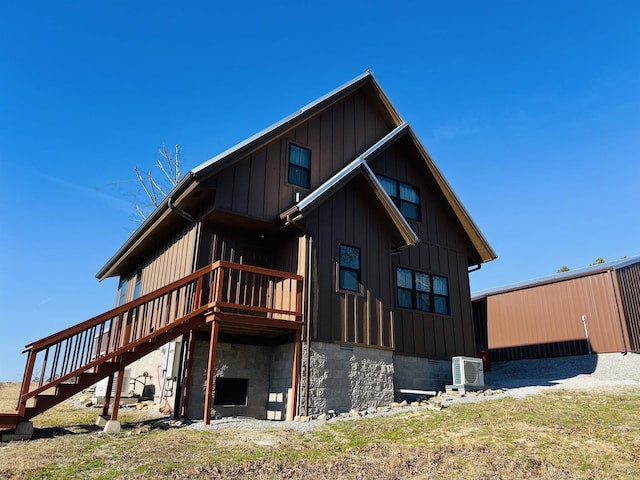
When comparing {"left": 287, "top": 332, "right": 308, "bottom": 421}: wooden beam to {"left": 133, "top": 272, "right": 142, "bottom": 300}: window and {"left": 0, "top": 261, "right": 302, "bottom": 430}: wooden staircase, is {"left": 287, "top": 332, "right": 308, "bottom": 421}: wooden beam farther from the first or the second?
{"left": 133, "top": 272, "right": 142, "bottom": 300}: window

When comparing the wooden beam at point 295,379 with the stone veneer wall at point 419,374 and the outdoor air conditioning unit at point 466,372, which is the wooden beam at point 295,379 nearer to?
the stone veneer wall at point 419,374

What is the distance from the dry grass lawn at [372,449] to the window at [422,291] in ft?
14.8

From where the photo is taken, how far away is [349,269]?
42.3 ft

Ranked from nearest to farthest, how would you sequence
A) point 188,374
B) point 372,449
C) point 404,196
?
1. point 372,449
2. point 188,374
3. point 404,196

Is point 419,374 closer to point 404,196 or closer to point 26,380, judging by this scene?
point 404,196

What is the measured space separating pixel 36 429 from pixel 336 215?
7.96 metres

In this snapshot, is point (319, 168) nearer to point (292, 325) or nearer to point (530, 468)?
point (292, 325)

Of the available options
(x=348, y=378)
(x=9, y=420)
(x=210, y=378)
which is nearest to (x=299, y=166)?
(x=348, y=378)

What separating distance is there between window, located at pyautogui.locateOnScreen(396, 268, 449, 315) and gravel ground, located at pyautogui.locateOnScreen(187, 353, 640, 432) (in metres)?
2.77

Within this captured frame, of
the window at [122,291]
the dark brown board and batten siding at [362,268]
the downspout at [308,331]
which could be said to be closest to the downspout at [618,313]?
the dark brown board and batten siding at [362,268]

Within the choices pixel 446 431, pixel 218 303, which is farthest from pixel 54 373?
pixel 446 431

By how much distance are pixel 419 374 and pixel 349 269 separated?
387 centimetres

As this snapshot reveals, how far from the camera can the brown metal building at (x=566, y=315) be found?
1900cm

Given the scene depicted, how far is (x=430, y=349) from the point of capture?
1471 cm
